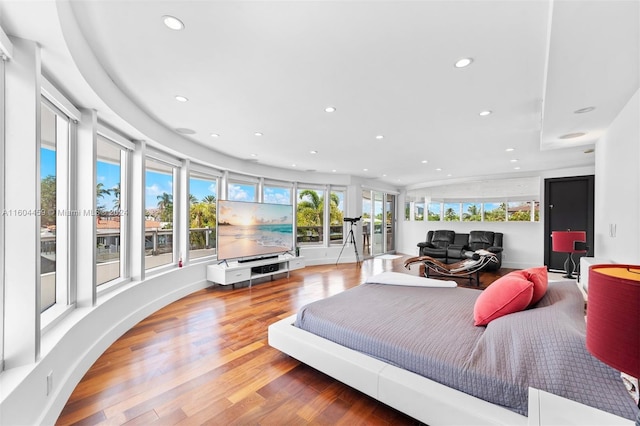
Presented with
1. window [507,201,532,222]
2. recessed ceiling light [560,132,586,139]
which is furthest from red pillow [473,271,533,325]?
window [507,201,532,222]

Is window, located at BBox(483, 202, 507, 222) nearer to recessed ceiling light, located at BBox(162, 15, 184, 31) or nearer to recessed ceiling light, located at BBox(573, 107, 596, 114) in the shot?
recessed ceiling light, located at BBox(573, 107, 596, 114)

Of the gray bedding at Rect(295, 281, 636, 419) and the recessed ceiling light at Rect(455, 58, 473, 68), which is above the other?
the recessed ceiling light at Rect(455, 58, 473, 68)

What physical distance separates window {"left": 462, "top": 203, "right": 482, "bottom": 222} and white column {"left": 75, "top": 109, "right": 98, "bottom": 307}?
846cm

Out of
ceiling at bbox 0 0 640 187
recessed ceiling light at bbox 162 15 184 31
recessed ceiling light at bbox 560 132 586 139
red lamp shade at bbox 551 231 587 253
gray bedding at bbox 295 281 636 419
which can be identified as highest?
recessed ceiling light at bbox 162 15 184 31

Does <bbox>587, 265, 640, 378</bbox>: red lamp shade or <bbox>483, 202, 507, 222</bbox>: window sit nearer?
<bbox>587, 265, 640, 378</bbox>: red lamp shade

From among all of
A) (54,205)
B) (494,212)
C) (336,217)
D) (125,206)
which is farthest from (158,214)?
(494,212)

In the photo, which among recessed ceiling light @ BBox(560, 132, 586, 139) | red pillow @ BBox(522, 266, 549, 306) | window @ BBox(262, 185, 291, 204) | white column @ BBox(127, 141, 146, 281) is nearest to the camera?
red pillow @ BBox(522, 266, 549, 306)

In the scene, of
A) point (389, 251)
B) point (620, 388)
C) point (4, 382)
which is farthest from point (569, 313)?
point (389, 251)

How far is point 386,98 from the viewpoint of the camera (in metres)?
2.77

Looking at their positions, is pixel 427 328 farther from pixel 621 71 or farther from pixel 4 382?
pixel 4 382

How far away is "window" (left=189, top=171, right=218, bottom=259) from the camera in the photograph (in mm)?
4805

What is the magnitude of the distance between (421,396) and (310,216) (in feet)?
19.8

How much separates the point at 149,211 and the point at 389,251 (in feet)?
25.0

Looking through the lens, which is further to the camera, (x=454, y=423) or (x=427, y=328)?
(x=427, y=328)
